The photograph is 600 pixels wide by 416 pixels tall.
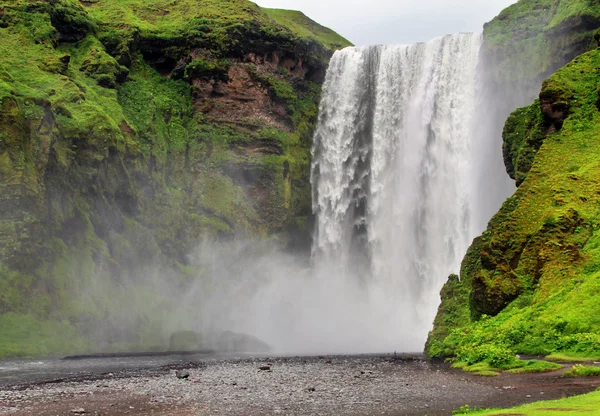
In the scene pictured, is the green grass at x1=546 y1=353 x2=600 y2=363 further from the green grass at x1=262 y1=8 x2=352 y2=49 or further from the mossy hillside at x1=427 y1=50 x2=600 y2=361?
the green grass at x1=262 y1=8 x2=352 y2=49

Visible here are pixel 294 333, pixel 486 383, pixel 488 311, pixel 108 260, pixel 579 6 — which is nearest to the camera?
pixel 486 383

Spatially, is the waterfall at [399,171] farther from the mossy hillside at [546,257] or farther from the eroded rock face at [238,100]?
the mossy hillside at [546,257]

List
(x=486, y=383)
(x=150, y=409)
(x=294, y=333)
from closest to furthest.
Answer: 1. (x=150, y=409)
2. (x=486, y=383)
3. (x=294, y=333)

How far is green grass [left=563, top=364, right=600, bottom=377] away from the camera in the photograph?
18.1m

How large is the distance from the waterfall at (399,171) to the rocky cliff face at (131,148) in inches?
161

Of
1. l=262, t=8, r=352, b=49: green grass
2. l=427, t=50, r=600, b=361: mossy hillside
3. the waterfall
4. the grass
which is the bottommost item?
the grass

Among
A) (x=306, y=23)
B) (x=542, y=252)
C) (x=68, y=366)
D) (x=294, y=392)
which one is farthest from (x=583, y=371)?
(x=306, y=23)

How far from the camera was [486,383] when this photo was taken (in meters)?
20.0

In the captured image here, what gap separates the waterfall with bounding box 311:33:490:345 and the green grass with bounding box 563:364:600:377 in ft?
118

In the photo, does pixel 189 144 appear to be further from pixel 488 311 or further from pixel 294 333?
pixel 488 311

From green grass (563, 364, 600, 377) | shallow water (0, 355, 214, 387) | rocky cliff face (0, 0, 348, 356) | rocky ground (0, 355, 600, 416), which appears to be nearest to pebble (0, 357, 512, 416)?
rocky ground (0, 355, 600, 416)

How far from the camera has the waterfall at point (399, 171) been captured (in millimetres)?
57750

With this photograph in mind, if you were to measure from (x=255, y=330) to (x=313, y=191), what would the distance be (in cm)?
1745

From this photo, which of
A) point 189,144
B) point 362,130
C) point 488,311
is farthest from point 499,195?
point 189,144
